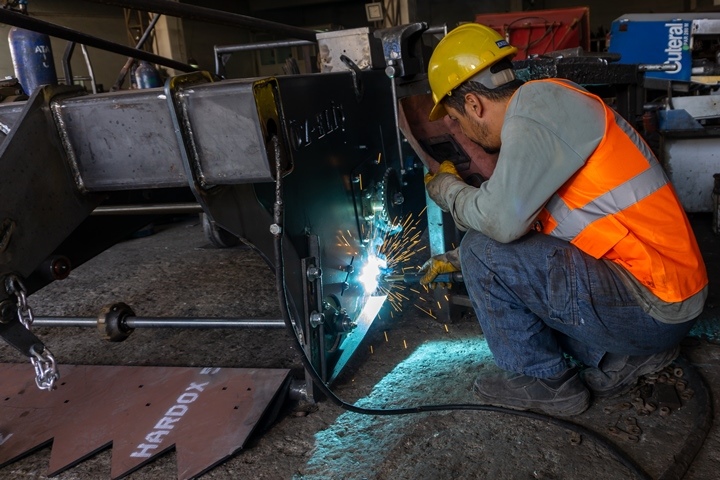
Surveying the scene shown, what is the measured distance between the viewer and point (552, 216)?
1.68 metres

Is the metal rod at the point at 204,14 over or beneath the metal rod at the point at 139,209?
over

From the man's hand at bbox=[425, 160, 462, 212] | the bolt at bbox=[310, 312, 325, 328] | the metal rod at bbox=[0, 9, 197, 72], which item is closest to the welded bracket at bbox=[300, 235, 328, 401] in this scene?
the bolt at bbox=[310, 312, 325, 328]

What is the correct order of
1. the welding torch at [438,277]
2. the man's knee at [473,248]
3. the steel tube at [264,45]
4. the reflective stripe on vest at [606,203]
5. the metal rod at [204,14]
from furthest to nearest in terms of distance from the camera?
the steel tube at [264,45] < the welding torch at [438,277] < the man's knee at [473,248] < the reflective stripe on vest at [606,203] < the metal rod at [204,14]

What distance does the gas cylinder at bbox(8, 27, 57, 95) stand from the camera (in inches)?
136

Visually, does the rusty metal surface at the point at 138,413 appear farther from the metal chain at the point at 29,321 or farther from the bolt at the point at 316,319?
the metal chain at the point at 29,321

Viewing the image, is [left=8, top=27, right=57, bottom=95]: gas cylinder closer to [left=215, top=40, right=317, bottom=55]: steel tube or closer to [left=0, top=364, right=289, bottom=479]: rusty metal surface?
[left=215, top=40, right=317, bottom=55]: steel tube

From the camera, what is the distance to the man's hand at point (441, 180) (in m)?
1.89

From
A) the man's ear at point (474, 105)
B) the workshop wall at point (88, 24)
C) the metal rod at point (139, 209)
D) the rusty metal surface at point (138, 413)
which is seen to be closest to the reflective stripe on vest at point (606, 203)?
the man's ear at point (474, 105)

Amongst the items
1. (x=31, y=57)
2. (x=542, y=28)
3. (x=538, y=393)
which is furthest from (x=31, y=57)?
(x=542, y=28)

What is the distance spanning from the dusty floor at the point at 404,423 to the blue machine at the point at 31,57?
1.68 m

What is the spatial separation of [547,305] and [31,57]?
11.3 ft

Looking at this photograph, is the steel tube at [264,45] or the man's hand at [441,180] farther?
the steel tube at [264,45]

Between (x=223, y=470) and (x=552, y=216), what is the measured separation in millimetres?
1236

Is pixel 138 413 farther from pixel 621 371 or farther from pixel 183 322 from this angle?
pixel 621 371
